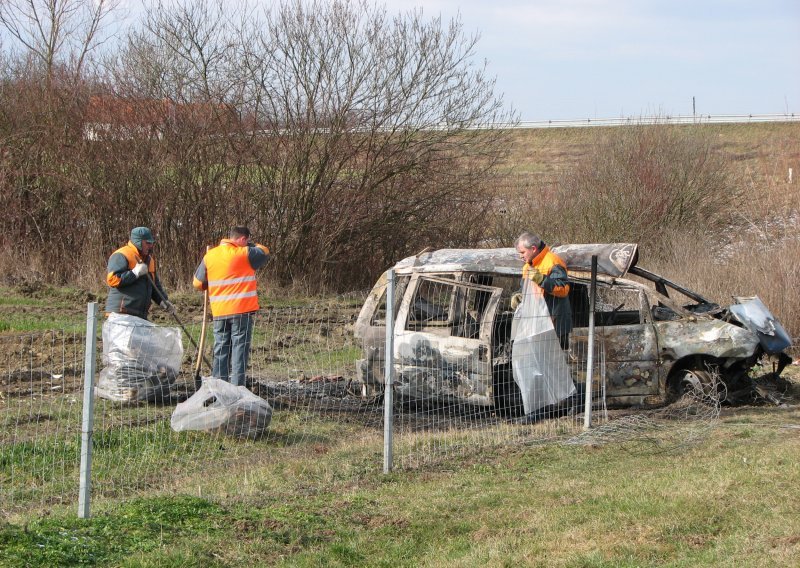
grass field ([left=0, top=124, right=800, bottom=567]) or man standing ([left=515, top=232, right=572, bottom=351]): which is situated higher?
man standing ([left=515, top=232, right=572, bottom=351])

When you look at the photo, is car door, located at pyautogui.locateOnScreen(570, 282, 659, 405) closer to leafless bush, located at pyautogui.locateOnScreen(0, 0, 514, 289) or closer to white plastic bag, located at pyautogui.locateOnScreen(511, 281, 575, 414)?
white plastic bag, located at pyautogui.locateOnScreen(511, 281, 575, 414)

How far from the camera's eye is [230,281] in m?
9.35

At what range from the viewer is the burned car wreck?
927 centimetres

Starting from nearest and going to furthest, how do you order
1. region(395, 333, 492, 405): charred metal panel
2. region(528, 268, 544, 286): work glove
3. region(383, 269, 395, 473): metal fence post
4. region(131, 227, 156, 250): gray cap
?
1. region(383, 269, 395, 473): metal fence post
2. region(528, 268, 544, 286): work glove
3. region(395, 333, 492, 405): charred metal panel
4. region(131, 227, 156, 250): gray cap

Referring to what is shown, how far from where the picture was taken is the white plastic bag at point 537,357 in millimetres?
8773

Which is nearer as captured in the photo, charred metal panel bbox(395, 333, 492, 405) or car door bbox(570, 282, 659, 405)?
charred metal panel bbox(395, 333, 492, 405)

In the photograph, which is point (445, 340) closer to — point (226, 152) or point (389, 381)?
point (389, 381)

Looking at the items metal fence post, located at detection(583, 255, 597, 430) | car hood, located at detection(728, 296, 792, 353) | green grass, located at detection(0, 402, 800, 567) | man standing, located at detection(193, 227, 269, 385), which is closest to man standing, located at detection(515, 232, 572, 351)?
metal fence post, located at detection(583, 255, 597, 430)

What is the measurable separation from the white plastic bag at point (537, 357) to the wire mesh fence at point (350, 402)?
1 cm

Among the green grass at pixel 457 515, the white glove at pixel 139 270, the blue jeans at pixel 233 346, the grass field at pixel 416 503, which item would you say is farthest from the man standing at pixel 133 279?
the green grass at pixel 457 515

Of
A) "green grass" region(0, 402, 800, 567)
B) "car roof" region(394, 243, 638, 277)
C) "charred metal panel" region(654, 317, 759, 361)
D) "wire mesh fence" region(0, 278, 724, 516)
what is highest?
"car roof" region(394, 243, 638, 277)

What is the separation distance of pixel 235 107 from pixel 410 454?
12.7m

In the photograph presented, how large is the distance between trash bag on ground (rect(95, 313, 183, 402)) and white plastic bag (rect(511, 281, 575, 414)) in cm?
319

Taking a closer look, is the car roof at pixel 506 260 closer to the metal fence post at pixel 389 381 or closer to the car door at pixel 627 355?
the car door at pixel 627 355
